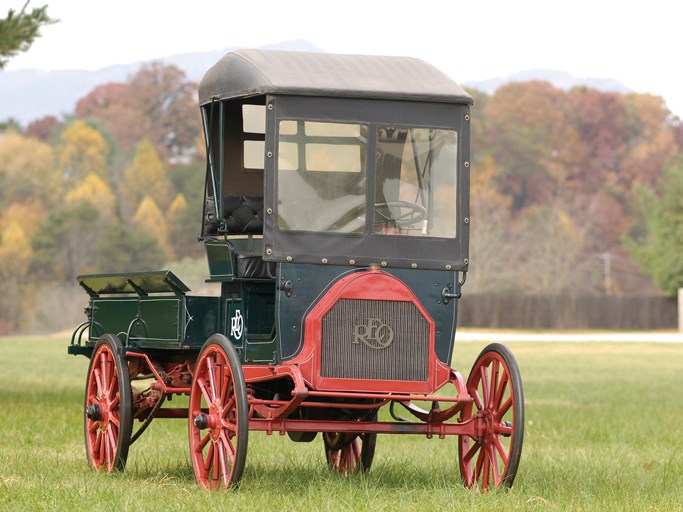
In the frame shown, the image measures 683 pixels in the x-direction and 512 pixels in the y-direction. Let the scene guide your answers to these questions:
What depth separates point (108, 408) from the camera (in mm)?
9977

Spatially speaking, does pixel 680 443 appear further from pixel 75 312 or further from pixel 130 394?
pixel 75 312

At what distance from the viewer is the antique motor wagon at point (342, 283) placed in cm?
866

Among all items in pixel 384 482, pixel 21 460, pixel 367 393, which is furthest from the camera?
pixel 21 460

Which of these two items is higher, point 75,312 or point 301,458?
point 301,458

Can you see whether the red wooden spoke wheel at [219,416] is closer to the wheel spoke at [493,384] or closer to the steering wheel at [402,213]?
the steering wheel at [402,213]

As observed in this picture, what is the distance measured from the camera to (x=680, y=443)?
13.7 meters

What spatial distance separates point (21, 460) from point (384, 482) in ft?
8.75

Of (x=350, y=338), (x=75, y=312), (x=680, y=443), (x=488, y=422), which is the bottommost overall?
(x=75, y=312)

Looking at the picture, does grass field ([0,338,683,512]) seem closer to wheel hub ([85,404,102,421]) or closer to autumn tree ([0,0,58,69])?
wheel hub ([85,404,102,421])

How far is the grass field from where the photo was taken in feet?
26.3

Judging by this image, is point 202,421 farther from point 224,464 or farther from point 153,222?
point 153,222

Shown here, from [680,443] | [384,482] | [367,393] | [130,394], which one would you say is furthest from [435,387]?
[680,443]


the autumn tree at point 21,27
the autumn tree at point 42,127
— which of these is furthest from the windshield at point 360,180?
the autumn tree at point 42,127

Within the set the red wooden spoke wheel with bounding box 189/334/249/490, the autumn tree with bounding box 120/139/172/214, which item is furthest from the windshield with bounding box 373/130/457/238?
the autumn tree with bounding box 120/139/172/214
